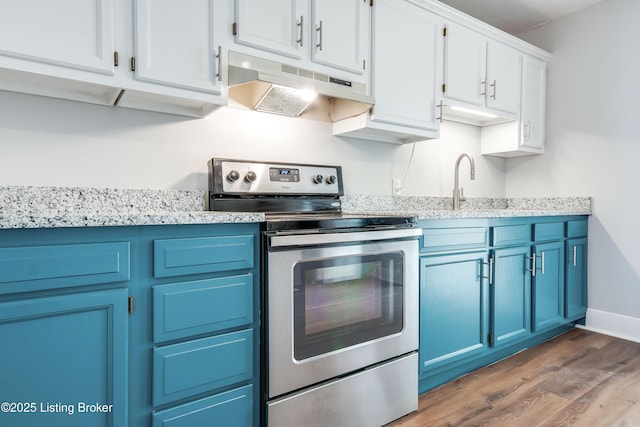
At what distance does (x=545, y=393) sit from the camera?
1.94 m

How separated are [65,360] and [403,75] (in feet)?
6.87

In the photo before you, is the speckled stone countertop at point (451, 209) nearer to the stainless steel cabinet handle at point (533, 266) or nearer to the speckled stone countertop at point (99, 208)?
the stainless steel cabinet handle at point (533, 266)

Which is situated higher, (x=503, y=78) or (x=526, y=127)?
(x=503, y=78)

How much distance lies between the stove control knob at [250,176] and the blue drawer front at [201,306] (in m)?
0.69

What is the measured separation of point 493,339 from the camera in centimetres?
219

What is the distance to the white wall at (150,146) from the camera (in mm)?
1512

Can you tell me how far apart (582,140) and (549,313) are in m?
1.42

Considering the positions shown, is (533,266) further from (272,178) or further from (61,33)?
(61,33)

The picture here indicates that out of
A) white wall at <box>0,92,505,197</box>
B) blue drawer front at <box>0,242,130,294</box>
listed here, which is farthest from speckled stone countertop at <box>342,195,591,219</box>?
blue drawer front at <box>0,242,130,294</box>

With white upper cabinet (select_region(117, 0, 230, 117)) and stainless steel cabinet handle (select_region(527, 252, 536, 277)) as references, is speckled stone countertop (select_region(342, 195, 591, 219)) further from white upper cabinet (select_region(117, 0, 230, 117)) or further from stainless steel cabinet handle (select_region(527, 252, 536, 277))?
white upper cabinet (select_region(117, 0, 230, 117))

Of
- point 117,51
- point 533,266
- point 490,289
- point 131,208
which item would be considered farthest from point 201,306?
point 533,266

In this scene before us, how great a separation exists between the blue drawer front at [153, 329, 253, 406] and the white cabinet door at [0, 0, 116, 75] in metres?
1.04

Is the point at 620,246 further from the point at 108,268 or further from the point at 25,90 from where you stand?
the point at 25,90

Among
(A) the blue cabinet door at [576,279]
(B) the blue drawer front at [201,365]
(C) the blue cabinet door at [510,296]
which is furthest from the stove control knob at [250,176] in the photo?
(A) the blue cabinet door at [576,279]
